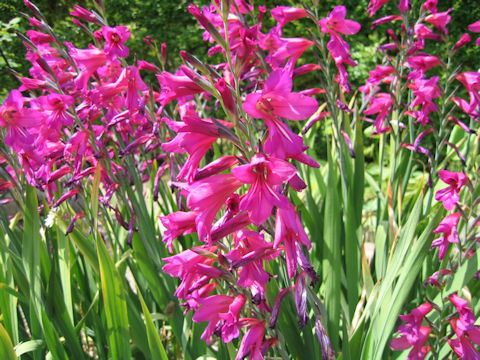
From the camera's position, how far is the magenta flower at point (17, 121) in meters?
1.51

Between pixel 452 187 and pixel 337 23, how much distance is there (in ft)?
2.84

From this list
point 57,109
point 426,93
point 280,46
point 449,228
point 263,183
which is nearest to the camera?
point 263,183

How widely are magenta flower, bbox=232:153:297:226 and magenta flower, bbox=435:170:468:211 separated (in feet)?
3.03

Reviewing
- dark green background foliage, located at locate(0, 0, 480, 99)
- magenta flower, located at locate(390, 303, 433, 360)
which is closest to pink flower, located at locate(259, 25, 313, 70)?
magenta flower, located at locate(390, 303, 433, 360)

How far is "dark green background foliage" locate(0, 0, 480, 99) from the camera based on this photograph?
414 centimetres

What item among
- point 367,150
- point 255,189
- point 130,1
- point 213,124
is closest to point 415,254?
point 255,189

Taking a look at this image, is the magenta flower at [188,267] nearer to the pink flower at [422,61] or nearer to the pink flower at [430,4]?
the pink flower at [422,61]

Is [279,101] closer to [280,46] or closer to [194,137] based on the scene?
[194,137]

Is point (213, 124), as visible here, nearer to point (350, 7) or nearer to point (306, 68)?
point (306, 68)

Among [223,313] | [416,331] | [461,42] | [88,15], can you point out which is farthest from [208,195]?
[461,42]

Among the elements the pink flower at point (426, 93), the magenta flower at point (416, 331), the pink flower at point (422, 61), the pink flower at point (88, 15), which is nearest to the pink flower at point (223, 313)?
the magenta flower at point (416, 331)

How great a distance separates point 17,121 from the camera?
154 cm

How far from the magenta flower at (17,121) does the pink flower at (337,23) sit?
1.28 m

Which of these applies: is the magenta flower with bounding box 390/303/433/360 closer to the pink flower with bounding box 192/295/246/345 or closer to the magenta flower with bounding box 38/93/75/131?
the pink flower with bounding box 192/295/246/345
